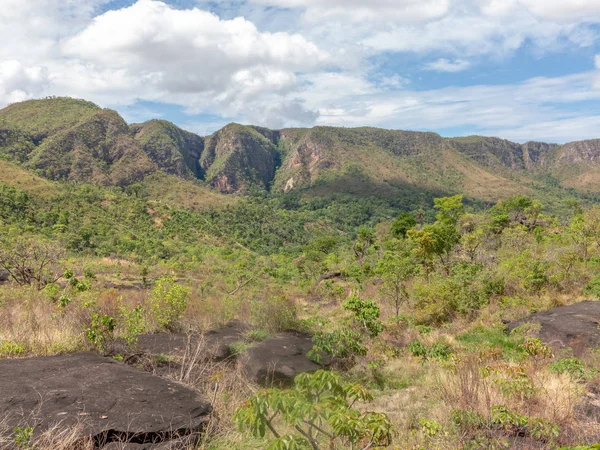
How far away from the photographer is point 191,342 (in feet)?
30.7

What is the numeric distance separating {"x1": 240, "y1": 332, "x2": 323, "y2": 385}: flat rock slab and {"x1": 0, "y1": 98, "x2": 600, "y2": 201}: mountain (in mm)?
96207

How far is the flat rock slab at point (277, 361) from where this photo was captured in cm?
861

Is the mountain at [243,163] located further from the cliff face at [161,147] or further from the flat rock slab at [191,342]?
the flat rock slab at [191,342]

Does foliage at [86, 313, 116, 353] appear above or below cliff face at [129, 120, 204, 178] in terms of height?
below

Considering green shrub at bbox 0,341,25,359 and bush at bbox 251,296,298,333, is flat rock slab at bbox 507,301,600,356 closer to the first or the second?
bush at bbox 251,296,298,333

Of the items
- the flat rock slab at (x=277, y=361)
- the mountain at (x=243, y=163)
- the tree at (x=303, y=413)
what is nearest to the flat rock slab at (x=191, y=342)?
the flat rock slab at (x=277, y=361)

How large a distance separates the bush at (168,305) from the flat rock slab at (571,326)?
10.0 meters

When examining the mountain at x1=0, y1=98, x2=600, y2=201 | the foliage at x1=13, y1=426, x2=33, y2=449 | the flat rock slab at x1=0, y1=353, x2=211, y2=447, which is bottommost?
the flat rock slab at x1=0, y1=353, x2=211, y2=447

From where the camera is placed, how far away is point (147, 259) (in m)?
44.5

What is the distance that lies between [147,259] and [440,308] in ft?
124

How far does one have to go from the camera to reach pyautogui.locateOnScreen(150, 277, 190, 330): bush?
1091cm

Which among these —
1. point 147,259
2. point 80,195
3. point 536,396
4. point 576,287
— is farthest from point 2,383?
point 80,195

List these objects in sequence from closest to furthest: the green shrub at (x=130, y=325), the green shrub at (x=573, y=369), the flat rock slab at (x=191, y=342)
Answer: the green shrub at (x=573, y=369)
the green shrub at (x=130, y=325)
the flat rock slab at (x=191, y=342)

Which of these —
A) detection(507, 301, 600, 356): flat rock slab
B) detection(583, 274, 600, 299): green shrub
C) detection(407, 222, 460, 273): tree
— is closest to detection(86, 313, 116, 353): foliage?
detection(507, 301, 600, 356): flat rock slab
